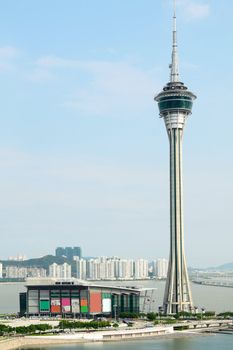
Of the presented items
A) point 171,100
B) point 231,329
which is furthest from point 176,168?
point 231,329

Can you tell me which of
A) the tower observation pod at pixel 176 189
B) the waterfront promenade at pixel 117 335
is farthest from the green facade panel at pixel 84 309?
the tower observation pod at pixel 176 189

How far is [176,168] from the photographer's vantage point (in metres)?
101

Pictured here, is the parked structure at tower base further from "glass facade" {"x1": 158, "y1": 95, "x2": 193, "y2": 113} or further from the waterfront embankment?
"glass facade" {"x1": 158, "y1": 95, "x2": 193, "y2": 113}

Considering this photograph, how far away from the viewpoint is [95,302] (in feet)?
290

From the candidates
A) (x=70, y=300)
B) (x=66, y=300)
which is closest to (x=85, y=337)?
(x=70, y=300)

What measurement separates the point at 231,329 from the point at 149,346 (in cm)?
1697

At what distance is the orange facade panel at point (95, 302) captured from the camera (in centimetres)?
8800

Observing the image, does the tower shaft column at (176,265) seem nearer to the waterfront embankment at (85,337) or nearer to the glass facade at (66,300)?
the glass facade at (66,300)

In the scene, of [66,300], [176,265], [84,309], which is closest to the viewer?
[84,309]

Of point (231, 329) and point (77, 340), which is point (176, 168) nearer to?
point (231, 329)

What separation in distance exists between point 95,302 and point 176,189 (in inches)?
824

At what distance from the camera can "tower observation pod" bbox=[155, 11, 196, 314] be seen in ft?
324

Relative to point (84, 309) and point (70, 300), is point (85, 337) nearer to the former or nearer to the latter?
point (84, 309)

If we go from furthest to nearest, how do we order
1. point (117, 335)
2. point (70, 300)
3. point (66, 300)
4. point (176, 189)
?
point (176, 189) → point (66, 300) → point (70, 300) → point (117, 335)
